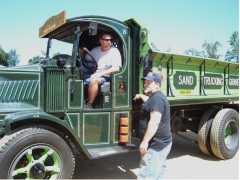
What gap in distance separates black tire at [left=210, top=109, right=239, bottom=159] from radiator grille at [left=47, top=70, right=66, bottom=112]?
3.34m

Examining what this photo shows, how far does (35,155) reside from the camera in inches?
126

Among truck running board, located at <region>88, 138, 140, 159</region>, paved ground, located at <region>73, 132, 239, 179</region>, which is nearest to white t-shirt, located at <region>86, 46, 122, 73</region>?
truck running board, located at <region>88, 138, 140, 159</region>

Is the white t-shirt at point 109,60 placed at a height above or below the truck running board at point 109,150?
above

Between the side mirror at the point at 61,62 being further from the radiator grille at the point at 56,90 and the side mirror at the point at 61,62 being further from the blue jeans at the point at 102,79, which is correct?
the blue jeans at the point at 102,79

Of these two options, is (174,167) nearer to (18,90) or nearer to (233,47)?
(18,90)

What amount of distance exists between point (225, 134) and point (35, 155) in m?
4.29

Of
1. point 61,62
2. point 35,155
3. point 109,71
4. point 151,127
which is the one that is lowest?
point 35,155

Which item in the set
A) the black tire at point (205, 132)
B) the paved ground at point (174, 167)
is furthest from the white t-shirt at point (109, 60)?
the black tire at point (205, 132)

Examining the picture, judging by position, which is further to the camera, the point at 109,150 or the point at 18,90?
the point at 109,150

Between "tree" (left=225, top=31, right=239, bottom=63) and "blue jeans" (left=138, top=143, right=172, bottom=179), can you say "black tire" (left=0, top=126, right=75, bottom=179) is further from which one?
"tree" (left=225, top=31, right=239, bottom=63)

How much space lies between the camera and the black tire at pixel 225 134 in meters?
5.14

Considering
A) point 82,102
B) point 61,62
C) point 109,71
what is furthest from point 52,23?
point 82,102

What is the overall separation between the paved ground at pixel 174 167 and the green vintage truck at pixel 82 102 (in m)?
0.32

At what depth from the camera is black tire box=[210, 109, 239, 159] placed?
5.14 m
